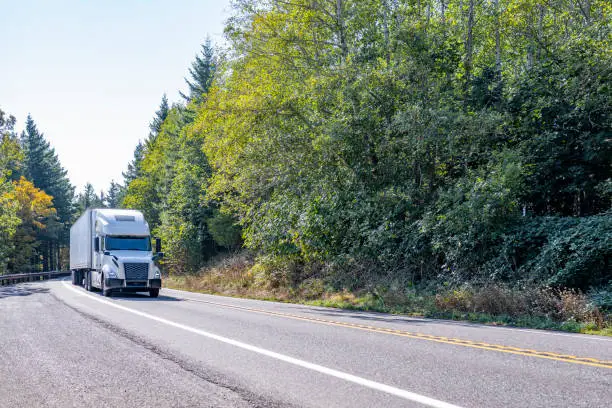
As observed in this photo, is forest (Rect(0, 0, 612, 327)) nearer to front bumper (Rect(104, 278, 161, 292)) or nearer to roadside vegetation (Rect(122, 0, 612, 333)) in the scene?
roadside vegetation (Rect(122, 0, 612, 333))

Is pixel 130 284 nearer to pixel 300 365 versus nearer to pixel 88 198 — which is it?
pixel 300 365

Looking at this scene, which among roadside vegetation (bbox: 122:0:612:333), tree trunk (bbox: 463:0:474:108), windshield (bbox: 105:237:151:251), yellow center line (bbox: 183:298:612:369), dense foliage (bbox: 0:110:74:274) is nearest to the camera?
yellow center line (bbox: 183:298:612:369)

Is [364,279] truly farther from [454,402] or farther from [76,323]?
[454,402]

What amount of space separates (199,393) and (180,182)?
34.5 metres

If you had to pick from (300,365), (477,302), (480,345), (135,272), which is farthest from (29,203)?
(480,345)

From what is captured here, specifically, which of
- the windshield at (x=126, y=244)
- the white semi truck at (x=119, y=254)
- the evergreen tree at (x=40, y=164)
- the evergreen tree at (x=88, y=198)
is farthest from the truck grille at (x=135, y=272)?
the evergreen tree at (x=88, y=198)

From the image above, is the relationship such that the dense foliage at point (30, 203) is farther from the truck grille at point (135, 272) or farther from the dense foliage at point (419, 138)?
the dense foliage at point (419, 138)

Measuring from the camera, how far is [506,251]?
45.1 ft

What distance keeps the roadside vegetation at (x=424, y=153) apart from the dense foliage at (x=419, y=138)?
6cm

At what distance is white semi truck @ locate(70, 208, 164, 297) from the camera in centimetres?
2011

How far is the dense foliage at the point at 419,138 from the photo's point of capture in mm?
14438

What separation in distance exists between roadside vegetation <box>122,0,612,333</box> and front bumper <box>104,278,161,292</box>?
4156mm

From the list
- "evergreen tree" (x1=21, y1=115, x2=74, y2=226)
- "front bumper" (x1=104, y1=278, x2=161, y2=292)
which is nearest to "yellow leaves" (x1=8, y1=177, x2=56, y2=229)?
"evergreen tree" (x1=21, y1=115, x2=74, y2=226)

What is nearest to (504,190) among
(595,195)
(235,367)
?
(595,195)
